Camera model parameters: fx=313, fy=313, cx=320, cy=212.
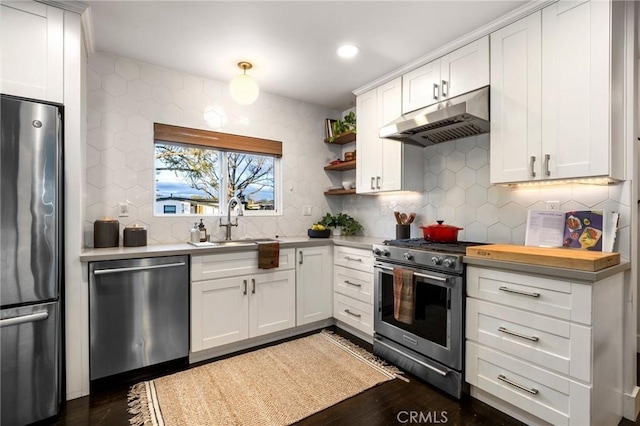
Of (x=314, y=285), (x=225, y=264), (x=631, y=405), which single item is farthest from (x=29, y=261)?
(x=631, y=405)

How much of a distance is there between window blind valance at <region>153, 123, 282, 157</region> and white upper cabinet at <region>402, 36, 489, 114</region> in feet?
4.86

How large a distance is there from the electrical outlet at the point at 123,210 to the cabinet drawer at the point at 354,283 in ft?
6.46

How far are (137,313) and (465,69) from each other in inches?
117

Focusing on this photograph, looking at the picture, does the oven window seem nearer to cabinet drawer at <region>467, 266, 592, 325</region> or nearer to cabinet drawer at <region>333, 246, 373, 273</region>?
cabinet drawer at <region>467, 266, 592, 325</region>

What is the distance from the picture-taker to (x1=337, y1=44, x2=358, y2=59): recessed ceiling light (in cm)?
246

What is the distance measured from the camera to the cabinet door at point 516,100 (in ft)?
6.44

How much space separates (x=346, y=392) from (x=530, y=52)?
2.49 meters

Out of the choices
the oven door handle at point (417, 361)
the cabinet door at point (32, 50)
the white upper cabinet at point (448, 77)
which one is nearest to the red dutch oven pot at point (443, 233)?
the oven door handle at point (417, 361)

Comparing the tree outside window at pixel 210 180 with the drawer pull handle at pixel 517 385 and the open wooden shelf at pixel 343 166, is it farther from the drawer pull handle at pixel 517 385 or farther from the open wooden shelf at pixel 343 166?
the drawer pull handle at pixel 517 385

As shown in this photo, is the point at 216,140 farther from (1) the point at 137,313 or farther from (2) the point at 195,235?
(1) the point at 137,313

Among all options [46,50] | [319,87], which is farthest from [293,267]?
[46,50]

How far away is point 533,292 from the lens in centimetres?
168

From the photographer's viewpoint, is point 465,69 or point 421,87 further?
point 421,87

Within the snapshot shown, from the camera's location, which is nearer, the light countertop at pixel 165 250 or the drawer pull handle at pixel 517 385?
the drawer pull handle at pixel 517 385
